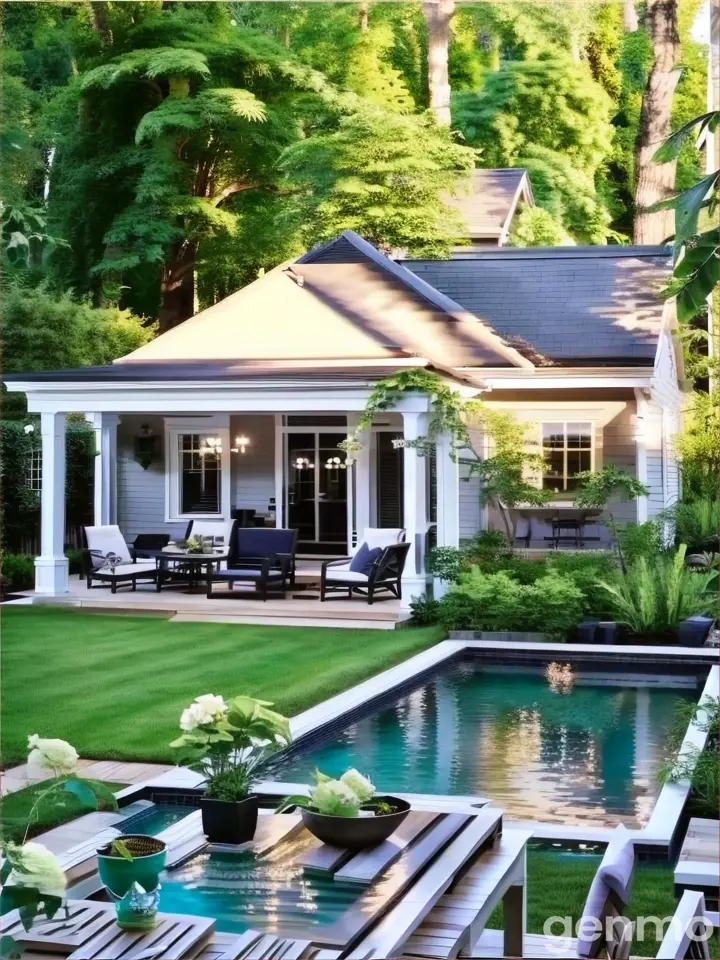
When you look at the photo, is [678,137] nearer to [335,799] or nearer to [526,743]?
[335,799]

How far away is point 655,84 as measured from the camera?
28.6 feet

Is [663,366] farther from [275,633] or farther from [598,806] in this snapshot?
[598,806]

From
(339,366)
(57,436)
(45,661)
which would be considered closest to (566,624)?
(339,366)

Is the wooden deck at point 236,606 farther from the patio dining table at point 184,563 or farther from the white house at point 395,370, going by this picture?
the white house at point 395,370

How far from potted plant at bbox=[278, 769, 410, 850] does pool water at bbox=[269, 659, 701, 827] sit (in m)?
2.19

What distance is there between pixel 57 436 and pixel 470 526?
15.3 feet

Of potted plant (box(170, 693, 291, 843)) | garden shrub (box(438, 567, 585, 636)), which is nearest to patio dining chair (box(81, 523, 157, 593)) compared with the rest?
garden shrub (box(438, 567, 585, 636))

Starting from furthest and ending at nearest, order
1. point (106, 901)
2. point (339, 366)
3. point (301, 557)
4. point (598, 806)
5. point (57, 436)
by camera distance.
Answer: point (301, 557), point (57, 436), point (339, 366), point (598, 806), point (106, 901)

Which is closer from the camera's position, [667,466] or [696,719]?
[696,719]

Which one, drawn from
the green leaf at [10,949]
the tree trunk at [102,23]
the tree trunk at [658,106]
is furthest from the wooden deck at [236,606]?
the green leaf at [10,949]

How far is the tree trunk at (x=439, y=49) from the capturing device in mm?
8594

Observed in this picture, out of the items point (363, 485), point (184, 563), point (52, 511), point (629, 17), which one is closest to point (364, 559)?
point (184, 563)
